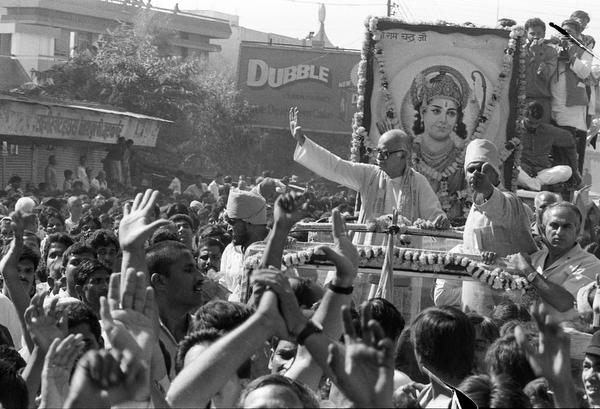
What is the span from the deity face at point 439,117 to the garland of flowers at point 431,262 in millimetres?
5179

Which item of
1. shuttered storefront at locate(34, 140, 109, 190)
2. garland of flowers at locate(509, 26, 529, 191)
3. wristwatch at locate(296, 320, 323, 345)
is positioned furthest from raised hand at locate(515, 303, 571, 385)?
shuttered storefront at locate(34, 140, 109, 190)

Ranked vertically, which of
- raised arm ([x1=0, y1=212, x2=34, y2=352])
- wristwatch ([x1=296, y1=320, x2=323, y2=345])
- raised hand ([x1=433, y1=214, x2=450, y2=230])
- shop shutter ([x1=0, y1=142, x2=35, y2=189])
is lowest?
shop shutter ([x1=0, y1=142, x2=35, y2=189])

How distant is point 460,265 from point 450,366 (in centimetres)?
215

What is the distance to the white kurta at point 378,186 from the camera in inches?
334

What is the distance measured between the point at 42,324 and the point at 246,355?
1.02m

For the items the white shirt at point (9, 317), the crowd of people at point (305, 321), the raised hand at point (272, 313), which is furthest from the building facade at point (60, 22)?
the raised hand at point (272, 313)

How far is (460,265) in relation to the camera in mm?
6898

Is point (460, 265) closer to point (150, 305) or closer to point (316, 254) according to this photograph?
point (316, 254)

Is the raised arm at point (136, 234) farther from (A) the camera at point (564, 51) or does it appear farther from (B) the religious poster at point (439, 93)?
(A) the camera at point (564, 51)

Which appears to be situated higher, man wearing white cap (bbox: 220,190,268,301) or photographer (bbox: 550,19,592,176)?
photographer (bbox: 550,19,592,176)

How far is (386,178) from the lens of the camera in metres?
8.59

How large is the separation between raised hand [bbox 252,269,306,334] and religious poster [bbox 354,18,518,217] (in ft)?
→ 27.2

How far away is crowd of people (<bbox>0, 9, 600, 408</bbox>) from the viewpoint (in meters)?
3.53

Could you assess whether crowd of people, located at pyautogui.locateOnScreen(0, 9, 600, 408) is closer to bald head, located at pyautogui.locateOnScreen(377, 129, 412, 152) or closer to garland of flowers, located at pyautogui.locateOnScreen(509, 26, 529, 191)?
bald head, located at pyautogui.locateOnScreen(377, 129, 412, 152)
